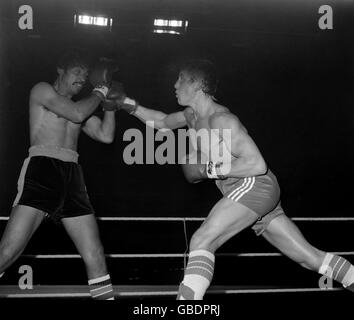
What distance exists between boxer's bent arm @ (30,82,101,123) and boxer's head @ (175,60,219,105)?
45 centimetres

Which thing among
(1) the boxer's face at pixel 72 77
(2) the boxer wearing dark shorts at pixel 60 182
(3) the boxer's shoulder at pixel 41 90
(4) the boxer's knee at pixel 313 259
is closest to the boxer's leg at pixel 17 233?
(2) the boxer wearing dark shorts at pixel 60 182

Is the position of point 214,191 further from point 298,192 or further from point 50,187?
point 50,187

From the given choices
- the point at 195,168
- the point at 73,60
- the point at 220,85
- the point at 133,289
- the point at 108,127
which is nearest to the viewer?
the point at 195,168

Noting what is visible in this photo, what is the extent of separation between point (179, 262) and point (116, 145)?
3.86 feet

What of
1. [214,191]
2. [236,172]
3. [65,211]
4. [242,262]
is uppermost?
[236,172]

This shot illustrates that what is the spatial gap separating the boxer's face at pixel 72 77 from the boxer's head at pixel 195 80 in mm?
500

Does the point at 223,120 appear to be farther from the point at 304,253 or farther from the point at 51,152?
the point at 51,152

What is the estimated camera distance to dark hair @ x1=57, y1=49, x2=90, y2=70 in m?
2.32

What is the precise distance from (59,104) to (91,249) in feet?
2.21

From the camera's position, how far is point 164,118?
2.56 meters

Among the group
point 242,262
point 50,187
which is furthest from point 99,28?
point 242,262

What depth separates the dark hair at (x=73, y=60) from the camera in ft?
7.60

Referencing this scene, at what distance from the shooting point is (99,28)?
3.41 meters

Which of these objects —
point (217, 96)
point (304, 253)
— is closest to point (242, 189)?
point (304, 253)
